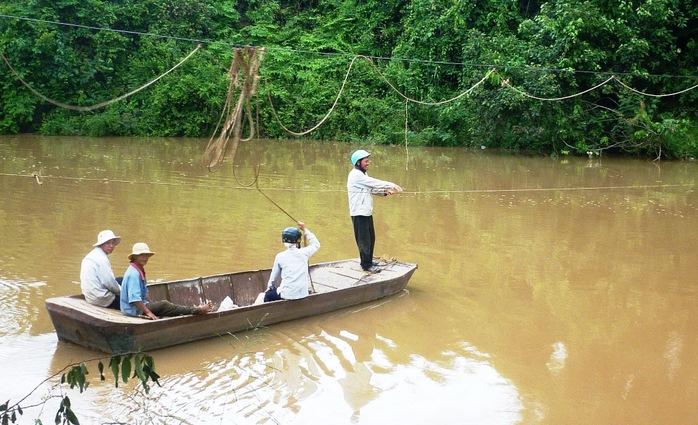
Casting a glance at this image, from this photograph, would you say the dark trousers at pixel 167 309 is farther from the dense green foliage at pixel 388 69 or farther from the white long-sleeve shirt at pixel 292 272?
Answer: the dense green foliage at pixel 388 69

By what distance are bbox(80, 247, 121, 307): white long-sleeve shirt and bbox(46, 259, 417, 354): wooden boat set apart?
10 cm

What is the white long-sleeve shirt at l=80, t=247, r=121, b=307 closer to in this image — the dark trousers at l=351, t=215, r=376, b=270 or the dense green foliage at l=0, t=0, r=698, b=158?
the dark trousers at l=351, t=215, r=376, b=270

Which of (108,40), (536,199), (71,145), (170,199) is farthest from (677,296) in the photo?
(108,40)

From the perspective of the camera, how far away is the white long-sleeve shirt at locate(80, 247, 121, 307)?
6180mm

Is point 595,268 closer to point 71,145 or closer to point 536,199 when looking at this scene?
point 536,199

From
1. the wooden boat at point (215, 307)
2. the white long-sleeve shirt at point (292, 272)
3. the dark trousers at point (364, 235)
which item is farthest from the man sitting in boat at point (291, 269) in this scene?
the dark trousers at point (364, 235)

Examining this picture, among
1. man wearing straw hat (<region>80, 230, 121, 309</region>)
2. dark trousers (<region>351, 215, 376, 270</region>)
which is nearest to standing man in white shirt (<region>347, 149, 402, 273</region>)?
dark trousers (<region>351, 215, 376, 270</region>)

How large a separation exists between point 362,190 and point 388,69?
16051mm

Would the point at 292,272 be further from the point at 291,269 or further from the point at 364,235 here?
the point at 364,235

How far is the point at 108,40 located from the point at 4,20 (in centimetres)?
295

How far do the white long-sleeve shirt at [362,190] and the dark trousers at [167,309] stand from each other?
2513mm

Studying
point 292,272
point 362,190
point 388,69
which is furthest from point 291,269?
point 388,69

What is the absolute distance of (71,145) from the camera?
65.0 feet

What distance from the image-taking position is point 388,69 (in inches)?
929
